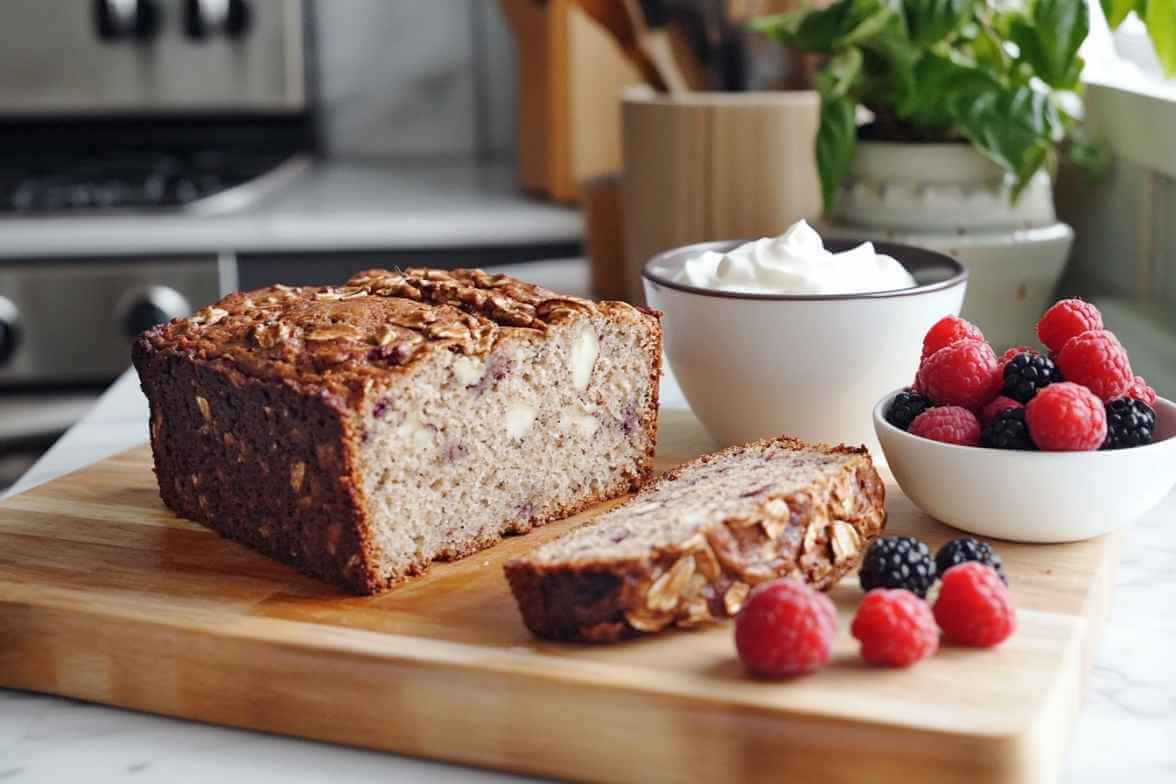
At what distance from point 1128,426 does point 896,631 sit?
0.43m

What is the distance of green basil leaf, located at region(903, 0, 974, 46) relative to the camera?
6.84 ft

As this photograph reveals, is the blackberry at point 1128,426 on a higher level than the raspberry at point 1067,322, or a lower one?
lower

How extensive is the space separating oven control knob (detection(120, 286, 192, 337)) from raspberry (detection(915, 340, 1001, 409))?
2235 mm

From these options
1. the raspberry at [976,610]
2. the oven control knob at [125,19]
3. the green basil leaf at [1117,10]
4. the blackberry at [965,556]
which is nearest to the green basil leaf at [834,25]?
the green basil leaf at [1117,10]

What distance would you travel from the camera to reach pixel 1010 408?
144cm

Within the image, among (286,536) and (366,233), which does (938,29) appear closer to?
(286,536)

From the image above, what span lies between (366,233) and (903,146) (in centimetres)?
156

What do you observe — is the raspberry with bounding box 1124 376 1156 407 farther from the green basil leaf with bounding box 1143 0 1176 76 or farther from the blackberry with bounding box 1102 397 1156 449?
the green basil leaf with bounding box 1143 0 1176 76

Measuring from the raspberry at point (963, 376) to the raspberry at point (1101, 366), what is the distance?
0.09 meters

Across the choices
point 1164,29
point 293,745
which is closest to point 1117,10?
point 1164,29

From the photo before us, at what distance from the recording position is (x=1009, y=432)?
1415 mm

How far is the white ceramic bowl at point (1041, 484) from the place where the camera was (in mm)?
1392

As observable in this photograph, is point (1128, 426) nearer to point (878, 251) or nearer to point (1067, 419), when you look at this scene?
point (1067, 419)

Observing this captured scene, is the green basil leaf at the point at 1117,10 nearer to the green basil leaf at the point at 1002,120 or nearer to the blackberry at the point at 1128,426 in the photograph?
the green basil leaf at the point at 1002,120
